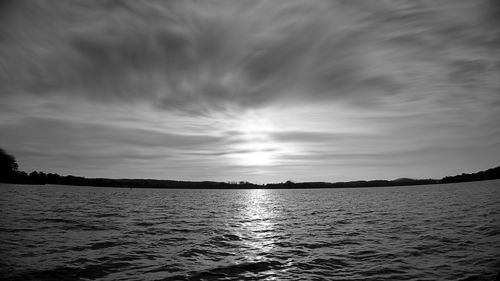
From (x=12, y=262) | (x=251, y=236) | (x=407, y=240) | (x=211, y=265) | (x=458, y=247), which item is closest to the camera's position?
(x=12, y=262)

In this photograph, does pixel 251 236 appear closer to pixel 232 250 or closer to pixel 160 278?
pixel 232 250

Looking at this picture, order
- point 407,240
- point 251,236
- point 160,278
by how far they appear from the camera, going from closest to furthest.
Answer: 1. point 160,278
2. point 407,240
3. point 251,236

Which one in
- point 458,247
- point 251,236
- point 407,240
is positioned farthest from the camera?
point 251,236

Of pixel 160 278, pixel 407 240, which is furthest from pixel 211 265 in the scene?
pixel 407 240

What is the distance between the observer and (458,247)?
22953 mm

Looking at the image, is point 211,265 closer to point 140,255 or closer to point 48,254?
point 140,255

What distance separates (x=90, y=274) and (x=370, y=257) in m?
16.9

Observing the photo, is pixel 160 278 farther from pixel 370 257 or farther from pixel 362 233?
pixel 362 233

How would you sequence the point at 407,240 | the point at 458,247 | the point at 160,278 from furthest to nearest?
the point at 407,240
the point at 458,247
the point at 160,278

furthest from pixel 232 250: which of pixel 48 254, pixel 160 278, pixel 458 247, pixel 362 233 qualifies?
pixel 458 247

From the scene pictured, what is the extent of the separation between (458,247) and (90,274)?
24.6 metres

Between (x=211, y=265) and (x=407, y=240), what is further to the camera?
(x=407, y=240)

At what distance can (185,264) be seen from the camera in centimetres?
1886

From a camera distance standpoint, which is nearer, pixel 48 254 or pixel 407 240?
pixel 48 254
